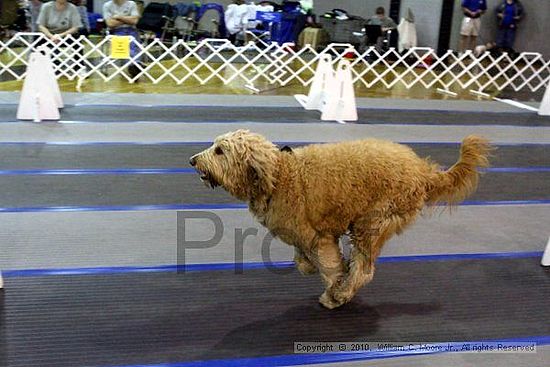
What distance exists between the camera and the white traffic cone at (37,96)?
7.12 metres

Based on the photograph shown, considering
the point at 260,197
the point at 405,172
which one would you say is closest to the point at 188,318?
the point at 260,197

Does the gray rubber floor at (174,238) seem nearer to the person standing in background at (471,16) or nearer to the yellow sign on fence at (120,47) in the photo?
the yellow sign on fence at (120,47)

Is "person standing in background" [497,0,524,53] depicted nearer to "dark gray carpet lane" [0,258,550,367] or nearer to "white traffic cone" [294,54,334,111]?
"white traffic cone" [294,54,334,111]

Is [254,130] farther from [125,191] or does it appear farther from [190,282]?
[190,282]

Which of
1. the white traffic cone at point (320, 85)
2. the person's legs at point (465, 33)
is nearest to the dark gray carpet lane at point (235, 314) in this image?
the white traffic cone at point (320, 85)

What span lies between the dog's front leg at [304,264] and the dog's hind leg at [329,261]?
14cm

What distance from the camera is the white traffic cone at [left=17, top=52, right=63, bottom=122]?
7117mm

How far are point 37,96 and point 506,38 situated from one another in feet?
40.4

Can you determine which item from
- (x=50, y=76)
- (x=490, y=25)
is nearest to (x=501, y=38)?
(x=490, y=25)

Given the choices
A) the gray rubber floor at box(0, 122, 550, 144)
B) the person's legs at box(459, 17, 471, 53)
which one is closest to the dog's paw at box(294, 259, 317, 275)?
the gray rubber floor at box(0, 122, 550, 144)

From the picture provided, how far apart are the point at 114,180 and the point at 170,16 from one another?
1043cm

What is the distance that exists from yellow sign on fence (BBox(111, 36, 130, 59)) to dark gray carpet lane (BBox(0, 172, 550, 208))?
17.1ft

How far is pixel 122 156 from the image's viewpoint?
583 cm

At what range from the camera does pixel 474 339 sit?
294cm
